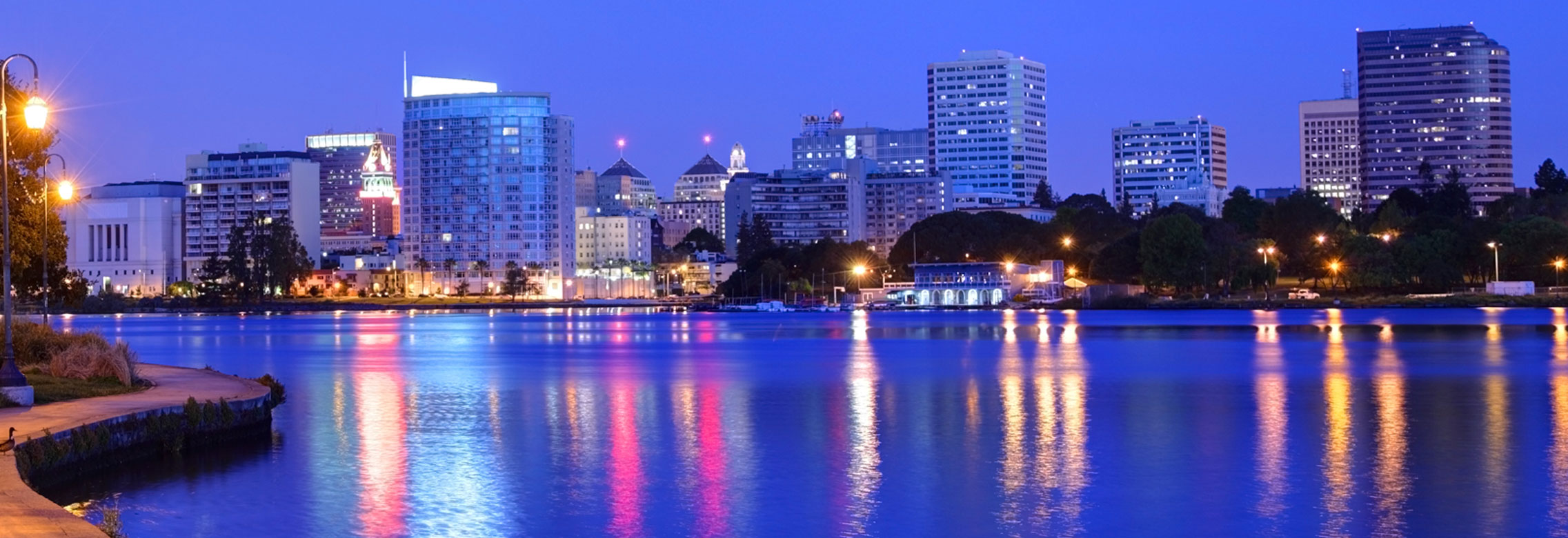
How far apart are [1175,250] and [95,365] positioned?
11285cm

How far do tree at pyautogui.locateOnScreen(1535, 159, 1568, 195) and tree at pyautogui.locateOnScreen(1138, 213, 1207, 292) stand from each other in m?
48.7

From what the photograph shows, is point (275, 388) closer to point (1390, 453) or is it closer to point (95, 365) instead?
point (95, 365)

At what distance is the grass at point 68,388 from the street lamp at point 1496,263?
114501 millimetres

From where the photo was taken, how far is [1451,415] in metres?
33.3

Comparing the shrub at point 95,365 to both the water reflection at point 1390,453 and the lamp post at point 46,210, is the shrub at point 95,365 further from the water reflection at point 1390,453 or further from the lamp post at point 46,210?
the water reflection at point 1390,453

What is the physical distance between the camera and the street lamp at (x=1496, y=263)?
124188 millimetres

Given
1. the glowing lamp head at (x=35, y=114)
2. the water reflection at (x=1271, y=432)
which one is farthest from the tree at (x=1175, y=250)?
the glowing lamp head at (x=35, y=114)

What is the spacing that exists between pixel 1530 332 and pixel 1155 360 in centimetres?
2811

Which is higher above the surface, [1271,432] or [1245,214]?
[1245,214]

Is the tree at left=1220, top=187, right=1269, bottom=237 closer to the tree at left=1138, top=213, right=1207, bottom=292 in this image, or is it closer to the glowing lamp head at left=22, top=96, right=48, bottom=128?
the tree at left=1138, top=213, right=1207, bottom=292

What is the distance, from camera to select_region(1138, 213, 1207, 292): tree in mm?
134125

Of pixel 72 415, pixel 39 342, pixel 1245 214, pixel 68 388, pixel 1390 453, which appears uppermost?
pixel 1245 214

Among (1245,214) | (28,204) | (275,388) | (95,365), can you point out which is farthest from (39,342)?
(1245,214)

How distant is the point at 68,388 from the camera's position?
30312 millimetres
